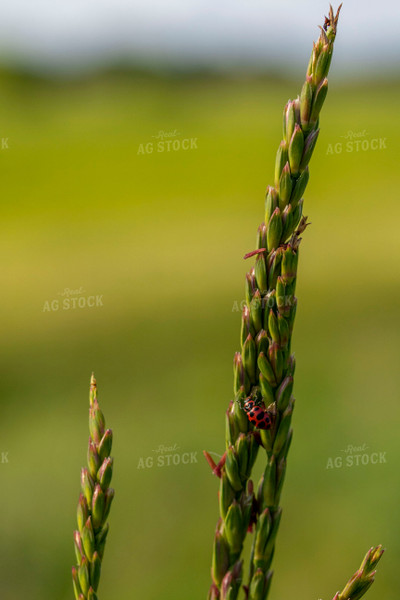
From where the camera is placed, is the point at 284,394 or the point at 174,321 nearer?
the point at 284,394

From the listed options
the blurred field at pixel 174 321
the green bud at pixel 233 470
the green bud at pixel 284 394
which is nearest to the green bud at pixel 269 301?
the green bud at pixel 284 394

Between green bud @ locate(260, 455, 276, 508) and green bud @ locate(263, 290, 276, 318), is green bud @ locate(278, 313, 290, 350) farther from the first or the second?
green bud @ locate(260, 455, 276, 508)

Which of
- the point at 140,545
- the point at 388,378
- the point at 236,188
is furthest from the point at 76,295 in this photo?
the point at 236,188

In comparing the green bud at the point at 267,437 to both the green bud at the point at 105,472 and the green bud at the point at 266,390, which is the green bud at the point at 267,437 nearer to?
the green bud at the point at 266,390

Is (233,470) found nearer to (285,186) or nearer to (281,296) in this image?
(281,296)

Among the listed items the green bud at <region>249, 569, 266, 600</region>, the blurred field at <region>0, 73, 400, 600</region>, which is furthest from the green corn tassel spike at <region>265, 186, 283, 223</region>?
the blurred field at <region>0, 73, 400, 600</region>

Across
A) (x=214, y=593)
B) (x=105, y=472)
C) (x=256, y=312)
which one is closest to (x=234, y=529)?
(x=214, y=593)
